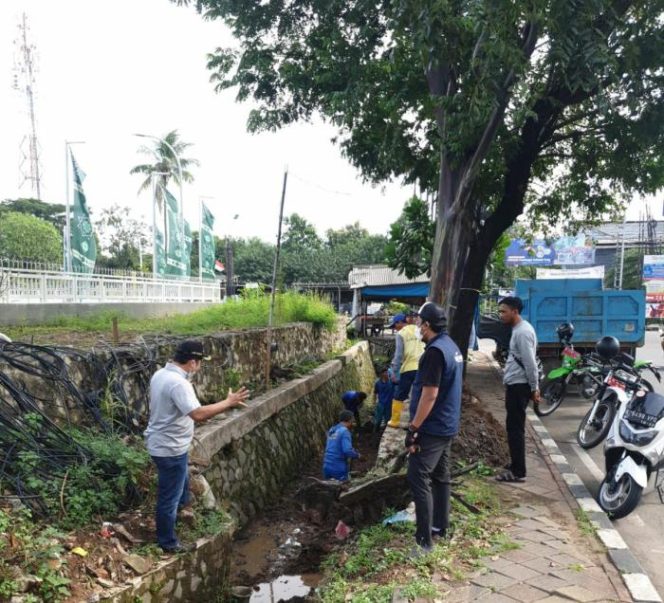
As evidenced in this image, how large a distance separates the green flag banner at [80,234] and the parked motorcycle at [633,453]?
13.0 metres

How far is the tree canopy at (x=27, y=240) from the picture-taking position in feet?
98.8

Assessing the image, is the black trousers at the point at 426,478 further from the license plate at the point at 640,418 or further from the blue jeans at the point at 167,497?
the license plate at the point at 640,418

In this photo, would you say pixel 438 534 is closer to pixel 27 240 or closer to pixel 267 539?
pixel 267 539

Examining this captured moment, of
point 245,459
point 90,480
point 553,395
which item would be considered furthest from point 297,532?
point 553,395

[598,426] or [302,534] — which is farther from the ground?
[598,426]

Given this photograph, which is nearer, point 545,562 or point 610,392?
point 545,562

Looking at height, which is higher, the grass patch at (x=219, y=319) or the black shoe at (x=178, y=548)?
the grass patch at (x=219, y=319)

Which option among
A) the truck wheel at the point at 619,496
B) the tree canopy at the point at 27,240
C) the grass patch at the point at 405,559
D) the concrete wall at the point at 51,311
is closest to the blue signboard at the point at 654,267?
the concrete wall at the point at 51,311

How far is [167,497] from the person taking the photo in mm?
3730

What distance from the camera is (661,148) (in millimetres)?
8469

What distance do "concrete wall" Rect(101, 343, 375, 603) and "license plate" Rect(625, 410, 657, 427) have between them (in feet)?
12.1

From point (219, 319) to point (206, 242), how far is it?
1604 centimetres

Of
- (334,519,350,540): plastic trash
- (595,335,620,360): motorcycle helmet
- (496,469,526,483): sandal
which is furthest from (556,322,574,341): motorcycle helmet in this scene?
(334,519,350,540): plastic trash

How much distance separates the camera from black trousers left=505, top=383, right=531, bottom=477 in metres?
5.34
